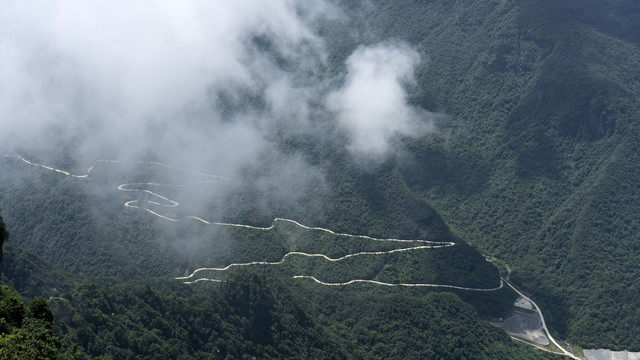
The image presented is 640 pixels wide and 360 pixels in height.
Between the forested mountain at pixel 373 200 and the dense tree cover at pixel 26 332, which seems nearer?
the dense tree cover at pixel 26 332

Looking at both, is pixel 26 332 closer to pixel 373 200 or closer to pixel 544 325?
pixel 373 200

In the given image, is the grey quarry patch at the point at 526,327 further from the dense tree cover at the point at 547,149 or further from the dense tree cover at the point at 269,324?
the dense tree cover at the point at 269,324

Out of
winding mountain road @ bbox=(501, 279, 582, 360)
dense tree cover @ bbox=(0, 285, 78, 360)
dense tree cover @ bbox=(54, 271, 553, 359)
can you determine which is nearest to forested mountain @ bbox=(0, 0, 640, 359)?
dense tree cover @ bbox=(54, 271, 553, 359)

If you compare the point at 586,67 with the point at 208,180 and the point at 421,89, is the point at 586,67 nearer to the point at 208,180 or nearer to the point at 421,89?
the point at 421,89

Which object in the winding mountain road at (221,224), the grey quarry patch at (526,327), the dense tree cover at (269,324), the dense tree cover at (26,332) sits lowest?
the dense tree cover at (26,332)

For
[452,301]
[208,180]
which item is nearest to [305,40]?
[208,180]

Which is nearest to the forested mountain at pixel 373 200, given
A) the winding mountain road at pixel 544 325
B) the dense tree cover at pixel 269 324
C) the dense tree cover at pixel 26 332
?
the dense tree cover at pixel 269 324

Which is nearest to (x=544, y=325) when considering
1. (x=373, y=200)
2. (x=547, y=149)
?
(x=373, y=200)
